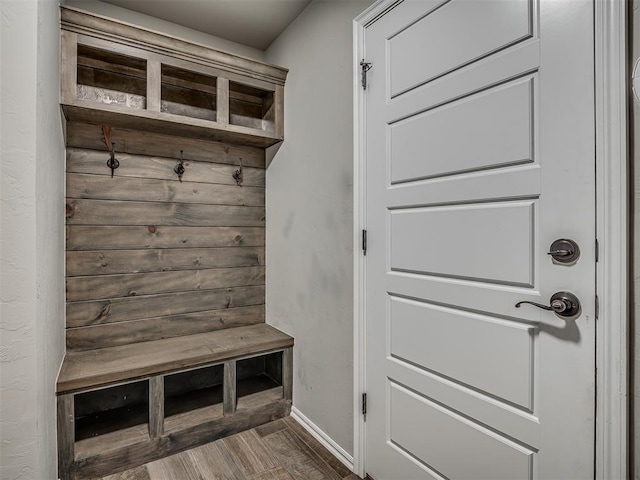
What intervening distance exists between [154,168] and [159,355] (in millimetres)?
1144

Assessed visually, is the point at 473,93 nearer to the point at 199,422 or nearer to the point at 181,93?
the point at 181,93

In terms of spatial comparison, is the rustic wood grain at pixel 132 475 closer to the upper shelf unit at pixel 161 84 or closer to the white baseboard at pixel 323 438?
the white baseboard at pixel 323 438

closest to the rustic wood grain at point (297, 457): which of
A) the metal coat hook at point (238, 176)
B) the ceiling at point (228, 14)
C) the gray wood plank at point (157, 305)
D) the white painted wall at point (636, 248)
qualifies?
the gray wood plank at point (157, 305)

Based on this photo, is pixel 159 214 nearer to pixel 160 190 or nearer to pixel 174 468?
pixel 160 190

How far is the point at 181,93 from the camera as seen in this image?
236 cm

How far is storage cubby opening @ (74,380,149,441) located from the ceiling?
2.29 m

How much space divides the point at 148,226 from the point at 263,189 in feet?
2.71

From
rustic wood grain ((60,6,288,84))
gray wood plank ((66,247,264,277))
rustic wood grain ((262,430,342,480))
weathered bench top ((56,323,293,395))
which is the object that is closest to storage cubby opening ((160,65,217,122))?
rustic wood grain ((60,6,288,84))

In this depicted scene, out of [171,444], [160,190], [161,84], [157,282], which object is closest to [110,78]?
[161,84]

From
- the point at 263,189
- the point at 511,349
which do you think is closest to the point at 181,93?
the point at 263,189

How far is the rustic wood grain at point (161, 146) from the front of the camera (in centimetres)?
211

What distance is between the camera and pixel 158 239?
7.64 ft

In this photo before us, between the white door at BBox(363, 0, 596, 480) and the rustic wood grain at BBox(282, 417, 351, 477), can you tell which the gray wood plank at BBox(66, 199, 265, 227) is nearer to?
the white door at BBox(363, 0, 596, 480)

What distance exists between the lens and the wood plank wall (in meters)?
2.11
